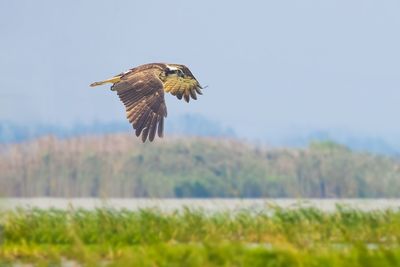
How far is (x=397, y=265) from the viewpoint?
13.4 m

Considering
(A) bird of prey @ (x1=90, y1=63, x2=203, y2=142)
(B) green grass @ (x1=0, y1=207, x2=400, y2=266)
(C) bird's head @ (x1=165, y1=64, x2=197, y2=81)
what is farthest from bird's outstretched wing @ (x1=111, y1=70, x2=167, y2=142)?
(B) green grass @ (x1=0, y1=207, x2=400, y2=266)

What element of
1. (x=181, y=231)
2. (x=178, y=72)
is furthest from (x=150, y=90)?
(x=181, y=231)

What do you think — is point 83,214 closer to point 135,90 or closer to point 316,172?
point 135,90

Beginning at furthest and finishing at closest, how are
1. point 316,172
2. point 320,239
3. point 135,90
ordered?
point 316,172, point 135,90, point 320,239

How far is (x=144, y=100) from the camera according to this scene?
18.8m

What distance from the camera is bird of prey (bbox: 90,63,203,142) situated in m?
18.3

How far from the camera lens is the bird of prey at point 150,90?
18.3 m

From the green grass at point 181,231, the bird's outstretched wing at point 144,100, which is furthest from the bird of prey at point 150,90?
the green grass at point 181,231

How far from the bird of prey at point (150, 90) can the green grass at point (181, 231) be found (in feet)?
4.15

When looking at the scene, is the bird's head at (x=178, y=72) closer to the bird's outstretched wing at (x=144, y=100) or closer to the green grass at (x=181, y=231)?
the bird's outstretched wing at (x=144, y=100)

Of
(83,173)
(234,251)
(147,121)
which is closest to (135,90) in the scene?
(147,121)

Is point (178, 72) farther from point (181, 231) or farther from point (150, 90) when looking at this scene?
point (181, 231)

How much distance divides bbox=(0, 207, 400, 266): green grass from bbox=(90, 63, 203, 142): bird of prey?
1.26 metres

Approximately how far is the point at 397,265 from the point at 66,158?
33377 millimetres
